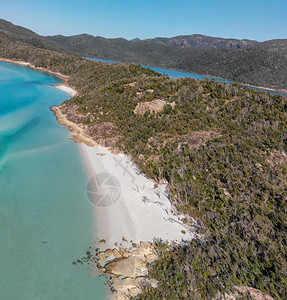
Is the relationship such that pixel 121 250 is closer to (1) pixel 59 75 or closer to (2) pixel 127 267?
(2) pixel 127 267

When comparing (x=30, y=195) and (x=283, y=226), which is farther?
(x=30, y=195)

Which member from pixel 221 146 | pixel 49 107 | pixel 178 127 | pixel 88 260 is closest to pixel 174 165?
pixel 221 146

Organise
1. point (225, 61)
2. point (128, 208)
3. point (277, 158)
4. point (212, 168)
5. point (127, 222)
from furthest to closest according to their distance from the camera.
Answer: point (225, 61)
point (277, 158)
point (212, 168)
point (128, 208)
point (127, 222)

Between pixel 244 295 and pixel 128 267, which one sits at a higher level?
pixel 244 295

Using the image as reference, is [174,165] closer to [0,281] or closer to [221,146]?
[221,146]

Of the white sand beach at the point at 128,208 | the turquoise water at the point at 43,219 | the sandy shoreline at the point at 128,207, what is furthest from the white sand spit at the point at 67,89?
the white sand beach at the point at 128,208

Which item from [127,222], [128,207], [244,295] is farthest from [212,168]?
[244,295]

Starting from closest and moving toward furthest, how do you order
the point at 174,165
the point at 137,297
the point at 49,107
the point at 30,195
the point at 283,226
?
the point at 137,297 < the point at 283,226 < the point at 30,195 < the point at 174,165 < the point at 49,107
